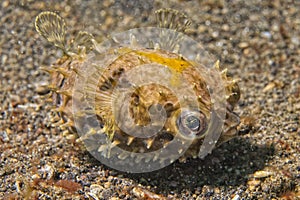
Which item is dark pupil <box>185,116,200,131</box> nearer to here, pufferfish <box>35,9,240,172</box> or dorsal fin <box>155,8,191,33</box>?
pufferfish <box>35,9,240,172</box>

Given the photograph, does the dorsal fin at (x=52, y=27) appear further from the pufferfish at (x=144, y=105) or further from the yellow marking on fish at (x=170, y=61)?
the yellow marking on fish at (x=170, y=61)

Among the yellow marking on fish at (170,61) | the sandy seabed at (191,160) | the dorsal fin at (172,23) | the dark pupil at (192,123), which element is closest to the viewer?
the dark pupil at (192,123)

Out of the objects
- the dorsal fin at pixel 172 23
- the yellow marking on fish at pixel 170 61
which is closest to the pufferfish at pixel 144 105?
the yellow marking on fish at pixel 170 61

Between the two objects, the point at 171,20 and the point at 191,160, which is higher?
the point at 171,20

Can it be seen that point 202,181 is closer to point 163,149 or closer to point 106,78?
A: point 163,149

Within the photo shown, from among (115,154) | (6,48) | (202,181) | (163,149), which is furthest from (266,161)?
(6,48)

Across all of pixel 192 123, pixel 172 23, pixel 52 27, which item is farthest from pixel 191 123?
pixel 52 27

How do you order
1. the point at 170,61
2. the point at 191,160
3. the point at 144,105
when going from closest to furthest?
the point at 144,105, the point at 170,61, the point at 191,160

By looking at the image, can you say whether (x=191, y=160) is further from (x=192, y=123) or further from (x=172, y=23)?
(x=172, y=23)
